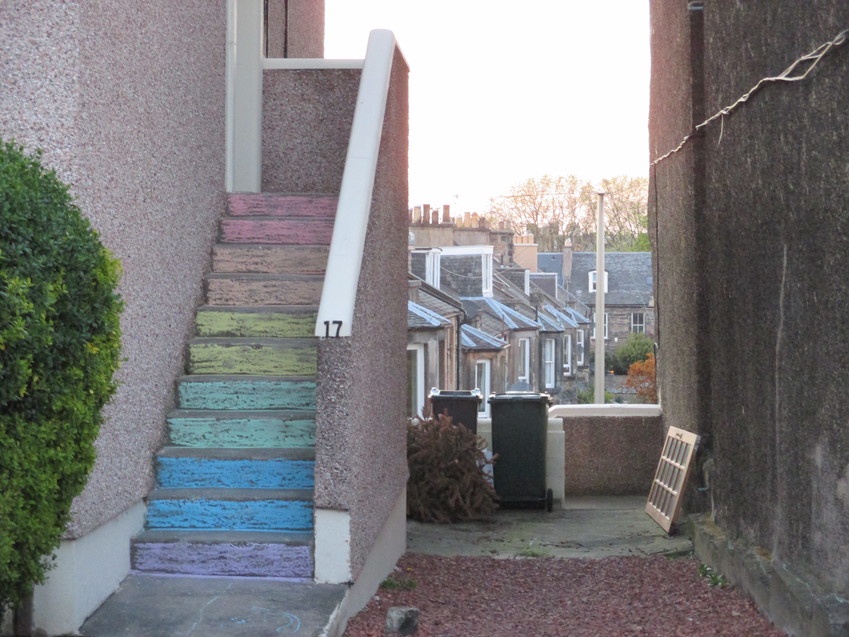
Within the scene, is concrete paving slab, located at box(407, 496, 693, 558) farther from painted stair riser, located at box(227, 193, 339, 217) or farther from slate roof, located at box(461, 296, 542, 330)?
slate roof, located at box(461, 296, 542, 330)

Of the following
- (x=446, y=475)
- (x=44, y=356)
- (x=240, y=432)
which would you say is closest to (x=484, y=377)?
(x=446, y=475)

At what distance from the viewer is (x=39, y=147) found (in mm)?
Result: 4203

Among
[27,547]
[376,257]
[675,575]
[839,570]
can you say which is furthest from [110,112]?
[675,575]

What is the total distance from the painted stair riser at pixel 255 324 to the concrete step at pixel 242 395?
1.45 ft

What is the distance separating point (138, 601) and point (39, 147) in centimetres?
198

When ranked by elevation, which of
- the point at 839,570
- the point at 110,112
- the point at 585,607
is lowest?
the point at 585,607

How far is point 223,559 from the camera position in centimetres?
505

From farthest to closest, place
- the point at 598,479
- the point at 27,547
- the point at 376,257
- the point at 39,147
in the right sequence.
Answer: the point at 598,479, the point at 376,257, the point at 39,147, the point at 27,547

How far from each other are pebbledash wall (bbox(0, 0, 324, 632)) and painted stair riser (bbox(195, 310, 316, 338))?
4.5 inches

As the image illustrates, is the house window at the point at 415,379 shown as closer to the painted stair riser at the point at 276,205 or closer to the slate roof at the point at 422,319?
the slate roof at the point at 422,319

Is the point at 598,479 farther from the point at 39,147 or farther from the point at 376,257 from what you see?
the point at 39,147

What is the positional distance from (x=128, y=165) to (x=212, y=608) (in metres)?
2.05

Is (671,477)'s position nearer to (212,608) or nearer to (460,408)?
(460,408)

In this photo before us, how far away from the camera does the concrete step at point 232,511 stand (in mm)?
5223
